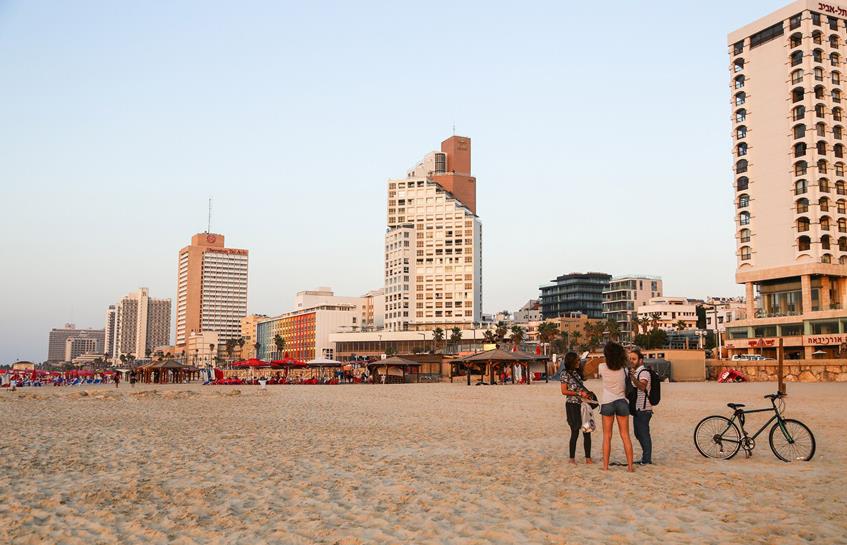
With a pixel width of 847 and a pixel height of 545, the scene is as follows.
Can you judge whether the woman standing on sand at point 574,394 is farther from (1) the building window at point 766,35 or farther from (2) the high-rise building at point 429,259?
(2) the high-rise building at point 429,259

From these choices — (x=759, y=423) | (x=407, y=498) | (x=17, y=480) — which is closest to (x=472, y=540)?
(x=407, y=498)

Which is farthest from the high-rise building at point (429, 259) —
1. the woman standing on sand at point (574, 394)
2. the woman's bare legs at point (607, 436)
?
the woman's bare legs at point (607, 436)

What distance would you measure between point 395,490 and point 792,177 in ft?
265

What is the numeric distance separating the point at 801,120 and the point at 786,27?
10.7m

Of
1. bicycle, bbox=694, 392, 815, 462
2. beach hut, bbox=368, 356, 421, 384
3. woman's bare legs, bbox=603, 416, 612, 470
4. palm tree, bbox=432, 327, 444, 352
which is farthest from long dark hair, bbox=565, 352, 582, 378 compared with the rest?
palm tree, bbox=432, 327, 444, 352

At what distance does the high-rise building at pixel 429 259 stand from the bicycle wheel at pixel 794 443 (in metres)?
156

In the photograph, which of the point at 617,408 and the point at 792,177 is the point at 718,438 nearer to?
the point at 617,408

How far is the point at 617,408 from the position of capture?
34.3 ft

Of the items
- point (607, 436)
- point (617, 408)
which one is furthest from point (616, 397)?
point (607, 436)

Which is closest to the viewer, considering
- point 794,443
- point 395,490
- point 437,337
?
point 395,490

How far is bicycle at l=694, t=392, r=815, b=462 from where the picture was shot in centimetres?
1156

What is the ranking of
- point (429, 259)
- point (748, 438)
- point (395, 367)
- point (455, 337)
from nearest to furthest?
point (748, 438), point (395, 367), point (455, 337), point (429, 259)

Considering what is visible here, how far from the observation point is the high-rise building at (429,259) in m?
170

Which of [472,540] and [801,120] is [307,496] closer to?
[472,540]
